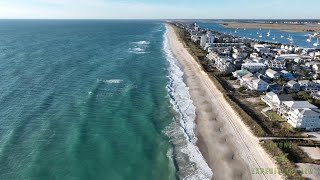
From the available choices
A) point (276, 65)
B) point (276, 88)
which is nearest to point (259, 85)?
point (276, 88)

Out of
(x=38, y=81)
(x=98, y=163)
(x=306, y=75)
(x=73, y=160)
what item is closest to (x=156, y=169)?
(x=98, y=163)

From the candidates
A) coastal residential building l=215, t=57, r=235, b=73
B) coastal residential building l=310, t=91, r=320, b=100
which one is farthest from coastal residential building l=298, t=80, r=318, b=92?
coastal residential building l=215, t=57, r=235, b=73

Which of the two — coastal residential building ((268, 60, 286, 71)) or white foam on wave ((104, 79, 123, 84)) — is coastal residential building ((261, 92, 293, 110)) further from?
coastal residential building ((268, 60, 286, 71))

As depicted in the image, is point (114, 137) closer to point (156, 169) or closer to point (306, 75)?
point (156, 169)

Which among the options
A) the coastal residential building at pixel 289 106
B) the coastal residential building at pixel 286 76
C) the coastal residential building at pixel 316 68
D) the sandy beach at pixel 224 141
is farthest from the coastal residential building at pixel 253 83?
the coastal residential building at pixel 316 68

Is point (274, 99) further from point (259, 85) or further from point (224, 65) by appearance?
point (224, 65)
